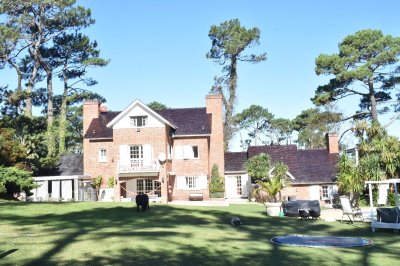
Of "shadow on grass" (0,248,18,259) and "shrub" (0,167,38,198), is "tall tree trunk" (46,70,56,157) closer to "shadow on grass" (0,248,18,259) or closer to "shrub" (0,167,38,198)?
"shrub" (0,167,38,198)

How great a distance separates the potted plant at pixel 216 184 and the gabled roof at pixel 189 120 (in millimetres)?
3459

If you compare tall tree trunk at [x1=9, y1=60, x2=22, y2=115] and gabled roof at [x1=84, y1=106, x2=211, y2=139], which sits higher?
A: tall tree trunk at [x1=9, y1=60, x2=22, y2=115]

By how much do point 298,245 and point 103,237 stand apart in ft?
18.5

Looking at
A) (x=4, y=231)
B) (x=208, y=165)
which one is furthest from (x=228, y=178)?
(x=4, y=231)

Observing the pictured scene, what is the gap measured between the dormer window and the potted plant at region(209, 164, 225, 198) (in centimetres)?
732

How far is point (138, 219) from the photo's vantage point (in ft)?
66.2

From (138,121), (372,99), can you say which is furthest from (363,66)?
(138,121)

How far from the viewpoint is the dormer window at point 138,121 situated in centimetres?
3869

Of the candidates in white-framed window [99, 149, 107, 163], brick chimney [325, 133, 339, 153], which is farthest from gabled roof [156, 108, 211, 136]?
brick chimney [325, 133, 339, 153]

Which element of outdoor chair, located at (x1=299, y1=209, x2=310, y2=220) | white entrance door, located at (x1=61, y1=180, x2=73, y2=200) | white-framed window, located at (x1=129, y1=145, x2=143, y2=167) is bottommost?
outdoor chair, located at (x1=299, y1=209, x2=310, y2=220)

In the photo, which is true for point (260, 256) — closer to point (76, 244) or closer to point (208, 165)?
point (76, 244)

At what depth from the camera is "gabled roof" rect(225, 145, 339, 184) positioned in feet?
138

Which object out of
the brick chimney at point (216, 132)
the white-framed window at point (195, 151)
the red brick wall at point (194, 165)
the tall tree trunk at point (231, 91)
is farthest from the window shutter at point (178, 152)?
the tall tree trunk at point (231, 91)

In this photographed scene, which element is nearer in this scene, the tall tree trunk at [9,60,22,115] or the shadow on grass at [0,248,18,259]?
the shadow on grass at [0,248,18,259]
